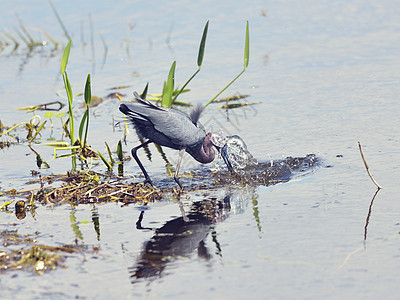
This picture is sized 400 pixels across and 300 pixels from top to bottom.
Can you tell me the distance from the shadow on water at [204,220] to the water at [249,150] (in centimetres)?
2

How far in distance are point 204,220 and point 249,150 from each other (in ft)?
6.98

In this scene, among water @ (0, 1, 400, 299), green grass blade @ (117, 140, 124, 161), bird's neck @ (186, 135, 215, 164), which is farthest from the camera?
green grass blade @ (117, 140, 124, 161)

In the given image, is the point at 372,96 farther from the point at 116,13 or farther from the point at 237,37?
the point at 116,13

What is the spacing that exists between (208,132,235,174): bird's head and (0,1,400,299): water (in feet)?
0.56

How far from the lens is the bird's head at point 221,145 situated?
7312 mm

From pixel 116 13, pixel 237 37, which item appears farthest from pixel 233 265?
pixel 116 13

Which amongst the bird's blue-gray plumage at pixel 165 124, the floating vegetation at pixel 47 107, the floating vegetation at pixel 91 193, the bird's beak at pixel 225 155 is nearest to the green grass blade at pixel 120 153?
the bird's blue-gray plumage at pixel 165 124

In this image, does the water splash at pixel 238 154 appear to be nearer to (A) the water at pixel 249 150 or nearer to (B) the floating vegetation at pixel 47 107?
(A) the water at pixel 249 150

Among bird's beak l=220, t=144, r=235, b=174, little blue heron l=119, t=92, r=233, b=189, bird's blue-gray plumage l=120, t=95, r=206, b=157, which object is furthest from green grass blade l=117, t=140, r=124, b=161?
bird's beak l=220, t=144, r=235, b=174

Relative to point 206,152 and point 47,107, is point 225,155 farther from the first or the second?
point 47,107

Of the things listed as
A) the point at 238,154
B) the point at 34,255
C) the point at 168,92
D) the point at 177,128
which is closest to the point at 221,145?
the point at 238,154

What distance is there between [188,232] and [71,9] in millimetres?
10381

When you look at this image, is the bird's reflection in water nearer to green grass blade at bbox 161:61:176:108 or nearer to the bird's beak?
the bird's beak

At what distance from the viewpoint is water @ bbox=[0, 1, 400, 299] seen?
190 inches
